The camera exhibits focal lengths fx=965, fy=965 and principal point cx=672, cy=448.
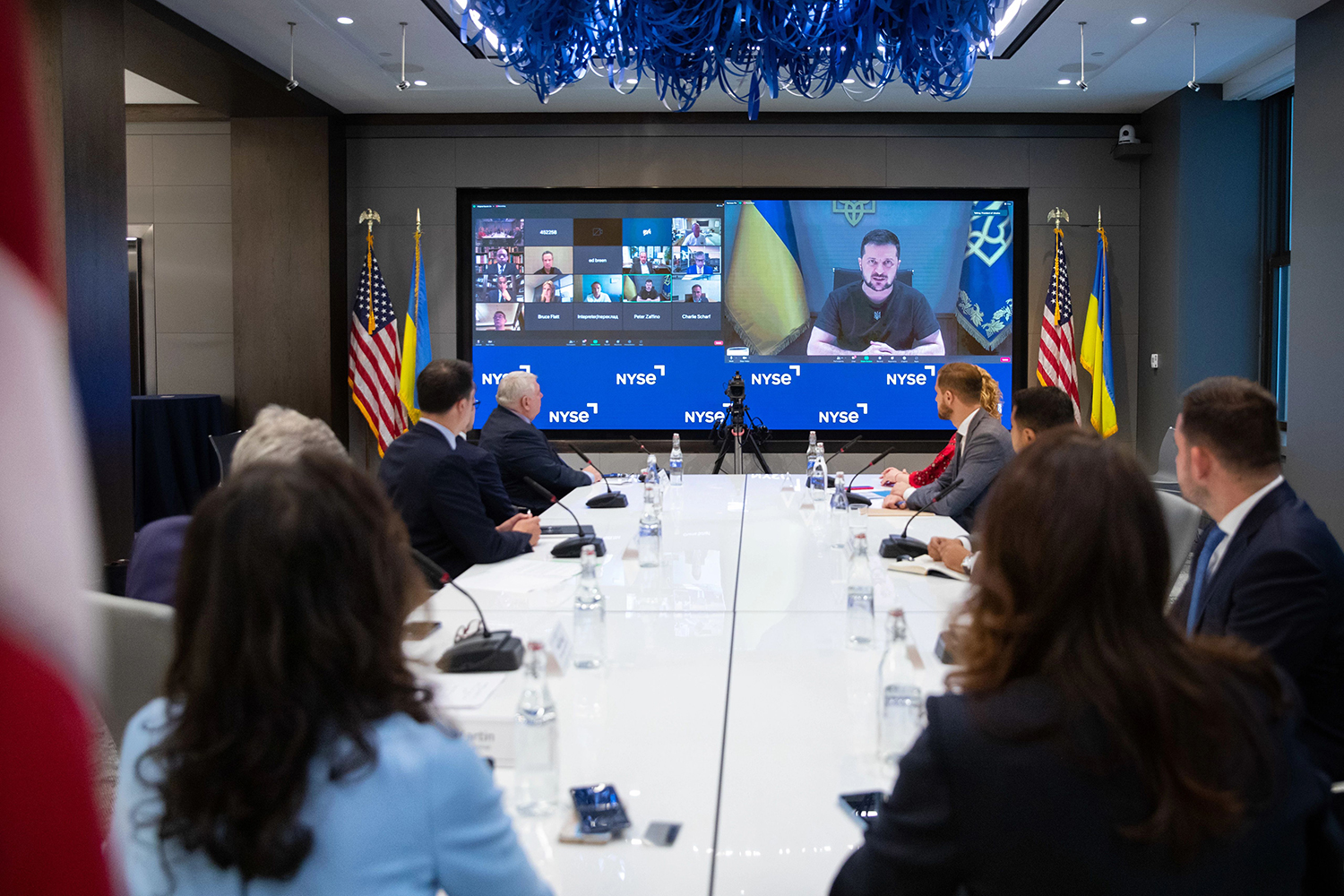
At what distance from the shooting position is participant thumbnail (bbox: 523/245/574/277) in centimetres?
693

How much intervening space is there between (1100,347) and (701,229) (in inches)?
114

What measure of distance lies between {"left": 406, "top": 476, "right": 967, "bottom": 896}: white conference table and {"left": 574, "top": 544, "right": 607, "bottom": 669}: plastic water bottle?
0.15 feet

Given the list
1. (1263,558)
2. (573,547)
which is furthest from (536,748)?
(573,547)

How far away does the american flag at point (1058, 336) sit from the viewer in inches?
259

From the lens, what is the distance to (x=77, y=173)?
4.20 m

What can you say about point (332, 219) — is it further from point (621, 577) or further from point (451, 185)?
point (621, 577)

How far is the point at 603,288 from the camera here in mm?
6938

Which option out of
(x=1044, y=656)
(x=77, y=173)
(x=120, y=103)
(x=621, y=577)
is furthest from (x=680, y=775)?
(x=120, y=103)

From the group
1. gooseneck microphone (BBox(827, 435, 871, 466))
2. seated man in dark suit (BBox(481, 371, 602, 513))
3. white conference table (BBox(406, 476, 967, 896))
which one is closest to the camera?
white conference table (BBox(406, 476, 967, 896))

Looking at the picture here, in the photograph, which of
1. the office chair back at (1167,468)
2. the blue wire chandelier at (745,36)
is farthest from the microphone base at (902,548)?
the office chair back at (1167,468)

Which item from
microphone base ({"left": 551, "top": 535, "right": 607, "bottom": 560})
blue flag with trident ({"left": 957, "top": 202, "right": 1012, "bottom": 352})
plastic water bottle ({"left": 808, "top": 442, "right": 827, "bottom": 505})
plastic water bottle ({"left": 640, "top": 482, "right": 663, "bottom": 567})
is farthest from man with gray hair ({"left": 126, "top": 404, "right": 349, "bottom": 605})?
blue flag with trident ({"left": 957, "top": 202, "right": 1012, "bottom": 352})

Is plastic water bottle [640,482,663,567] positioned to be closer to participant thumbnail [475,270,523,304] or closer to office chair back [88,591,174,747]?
office chair back [88,591,174,747]

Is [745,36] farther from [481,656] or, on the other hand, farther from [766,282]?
[766,282]

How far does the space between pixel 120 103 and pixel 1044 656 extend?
492 centimetres
